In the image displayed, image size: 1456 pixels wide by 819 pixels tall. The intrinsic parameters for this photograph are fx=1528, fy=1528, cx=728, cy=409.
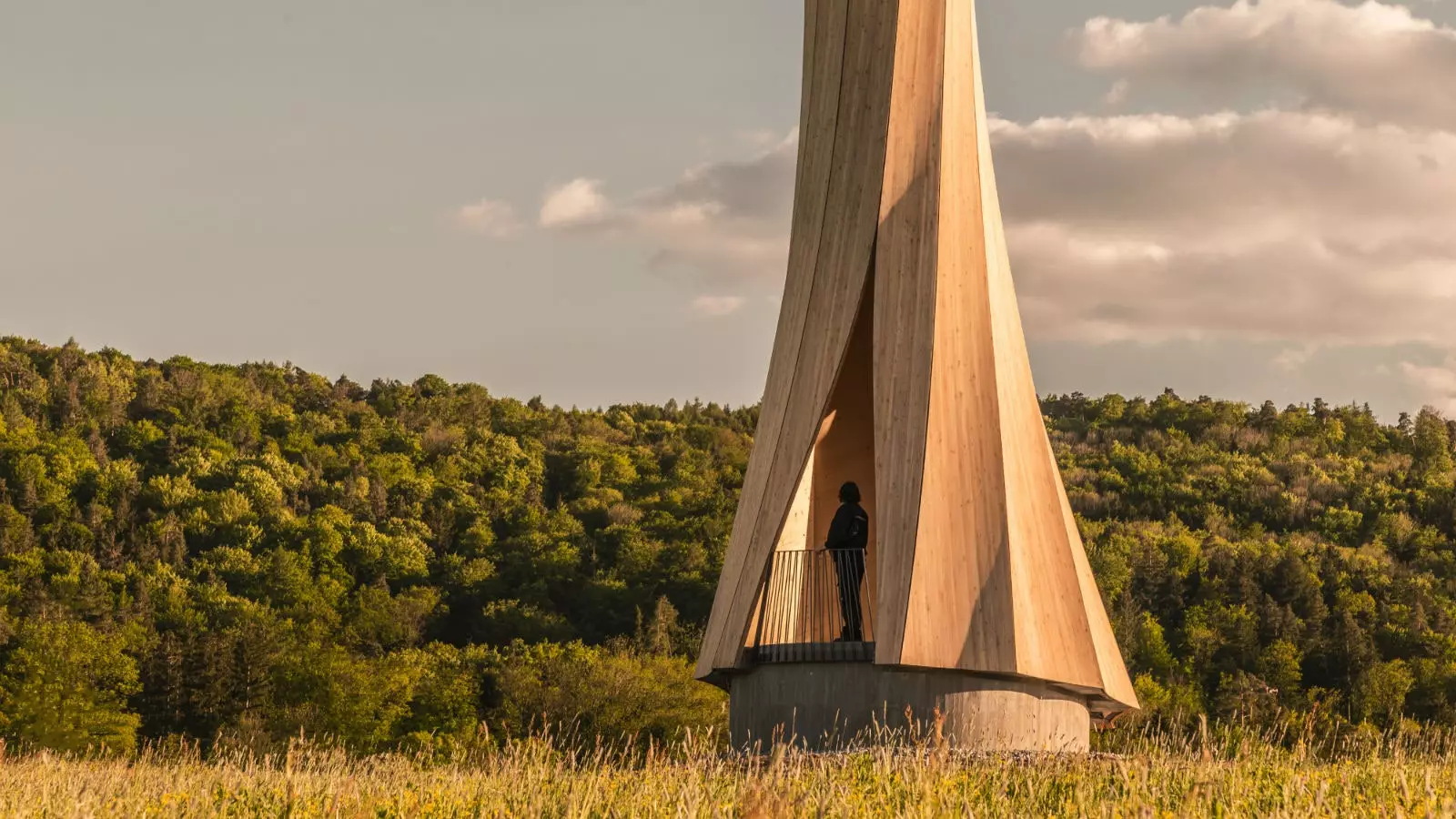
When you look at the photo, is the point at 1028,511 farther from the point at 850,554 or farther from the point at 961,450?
the point at 850,554

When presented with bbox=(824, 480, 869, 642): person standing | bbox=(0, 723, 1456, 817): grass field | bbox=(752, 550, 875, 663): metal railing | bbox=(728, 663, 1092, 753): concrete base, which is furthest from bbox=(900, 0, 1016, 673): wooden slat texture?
bbox=(0, 723, 1456, 817): grass field

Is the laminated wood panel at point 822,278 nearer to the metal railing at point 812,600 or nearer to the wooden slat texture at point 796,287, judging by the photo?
the wooden slat texture at point 796,287

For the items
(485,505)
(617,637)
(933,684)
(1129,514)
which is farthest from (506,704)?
(933,684)

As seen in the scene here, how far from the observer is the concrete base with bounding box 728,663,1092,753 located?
10.4 meters

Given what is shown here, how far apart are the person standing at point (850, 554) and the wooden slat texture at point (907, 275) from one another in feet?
5.38

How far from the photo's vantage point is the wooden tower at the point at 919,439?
10.4m

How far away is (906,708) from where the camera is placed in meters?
10.1

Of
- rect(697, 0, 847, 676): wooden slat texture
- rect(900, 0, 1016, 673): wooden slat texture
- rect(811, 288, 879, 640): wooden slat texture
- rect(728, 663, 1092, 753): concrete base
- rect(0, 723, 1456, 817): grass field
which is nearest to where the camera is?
rect(0, 723, 1456, 817): grass field

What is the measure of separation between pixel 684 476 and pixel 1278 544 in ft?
52.9

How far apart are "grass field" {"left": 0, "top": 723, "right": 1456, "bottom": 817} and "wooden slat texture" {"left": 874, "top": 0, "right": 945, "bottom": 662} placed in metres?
2.97

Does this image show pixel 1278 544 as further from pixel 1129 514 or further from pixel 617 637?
pixel 617 637

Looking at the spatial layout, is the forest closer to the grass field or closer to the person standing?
the person standing

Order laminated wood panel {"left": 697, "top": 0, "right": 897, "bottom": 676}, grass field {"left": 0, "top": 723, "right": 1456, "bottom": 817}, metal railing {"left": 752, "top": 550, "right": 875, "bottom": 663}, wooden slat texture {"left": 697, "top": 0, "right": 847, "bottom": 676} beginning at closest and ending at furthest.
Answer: grass field {"left": 0, "top": 723, "right": 1456, "bottom": 817} → laminated wood panel {"left": 697, "top": 0, "right": 897, "bottom": 676} → wooden slat texture {"left": 697, "top": 0, "right": 847, "bottom": 676} → metal railing {"left": 752, "top": 550, "right": 875, "bottom": 663}

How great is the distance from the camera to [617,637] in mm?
34656
